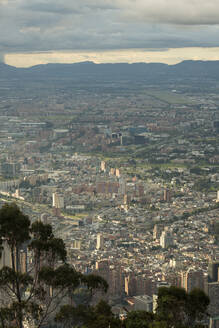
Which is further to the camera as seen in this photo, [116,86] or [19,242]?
[116,86]

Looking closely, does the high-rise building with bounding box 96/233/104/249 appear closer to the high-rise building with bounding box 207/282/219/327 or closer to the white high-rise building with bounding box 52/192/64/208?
the high-rise building with bounding box 207/282/219/327

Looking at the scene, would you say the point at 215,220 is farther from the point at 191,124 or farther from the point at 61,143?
the point at 191,124

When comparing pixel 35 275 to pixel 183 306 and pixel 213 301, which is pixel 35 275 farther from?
pixel 213 301

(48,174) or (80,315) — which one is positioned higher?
(80,315)

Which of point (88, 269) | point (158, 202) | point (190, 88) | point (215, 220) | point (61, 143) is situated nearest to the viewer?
point (88, 269)

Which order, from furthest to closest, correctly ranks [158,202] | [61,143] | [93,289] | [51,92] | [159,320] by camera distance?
1. [51,92]
2. [61,143]
3. [158,202]
4. [93,289]
5. [159,320]

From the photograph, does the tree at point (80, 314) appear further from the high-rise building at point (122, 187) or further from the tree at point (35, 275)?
the high-rise building at point (122, 187)

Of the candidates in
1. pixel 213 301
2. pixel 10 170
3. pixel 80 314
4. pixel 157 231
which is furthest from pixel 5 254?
pixel 10 170

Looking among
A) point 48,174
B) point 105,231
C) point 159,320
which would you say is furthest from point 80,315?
point 48,174

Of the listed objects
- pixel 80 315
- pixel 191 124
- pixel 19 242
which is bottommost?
pixel 191 124
